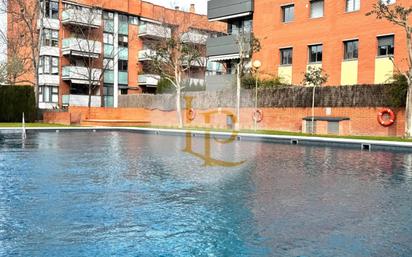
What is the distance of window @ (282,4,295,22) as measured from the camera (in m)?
34.6

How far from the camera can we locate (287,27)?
34.5 meters

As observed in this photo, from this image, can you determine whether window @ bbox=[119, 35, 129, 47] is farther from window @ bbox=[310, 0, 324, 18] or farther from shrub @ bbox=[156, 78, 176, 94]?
window @ bbox=[310, 0, 324, 18]

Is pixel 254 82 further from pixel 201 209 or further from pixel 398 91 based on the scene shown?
pixel 201 209

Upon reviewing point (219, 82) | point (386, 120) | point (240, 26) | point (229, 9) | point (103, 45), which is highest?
point (229, 9)

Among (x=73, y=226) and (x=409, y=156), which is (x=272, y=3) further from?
(x=73, y=226)

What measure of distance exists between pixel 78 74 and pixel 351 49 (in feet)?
84.2

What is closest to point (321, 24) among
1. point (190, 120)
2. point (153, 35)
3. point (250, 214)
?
point (190, 120)

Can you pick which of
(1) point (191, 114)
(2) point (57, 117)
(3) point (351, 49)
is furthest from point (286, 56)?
(2) point (57, 117)

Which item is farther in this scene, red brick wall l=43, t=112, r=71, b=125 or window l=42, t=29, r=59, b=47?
window l=42, t=29, r=59, b=47

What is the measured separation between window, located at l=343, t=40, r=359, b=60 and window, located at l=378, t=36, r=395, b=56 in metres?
1.71

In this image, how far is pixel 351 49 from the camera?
30.9 metres

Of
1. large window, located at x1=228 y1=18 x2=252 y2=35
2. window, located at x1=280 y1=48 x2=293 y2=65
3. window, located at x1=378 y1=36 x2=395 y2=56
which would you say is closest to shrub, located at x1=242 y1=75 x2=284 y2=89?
window, located at x1=280 y1=48 x2=293 y2=65

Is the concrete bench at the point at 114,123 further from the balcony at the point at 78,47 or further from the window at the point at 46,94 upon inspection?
the window at the point at 46,94

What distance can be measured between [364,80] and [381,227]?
25496 mm
